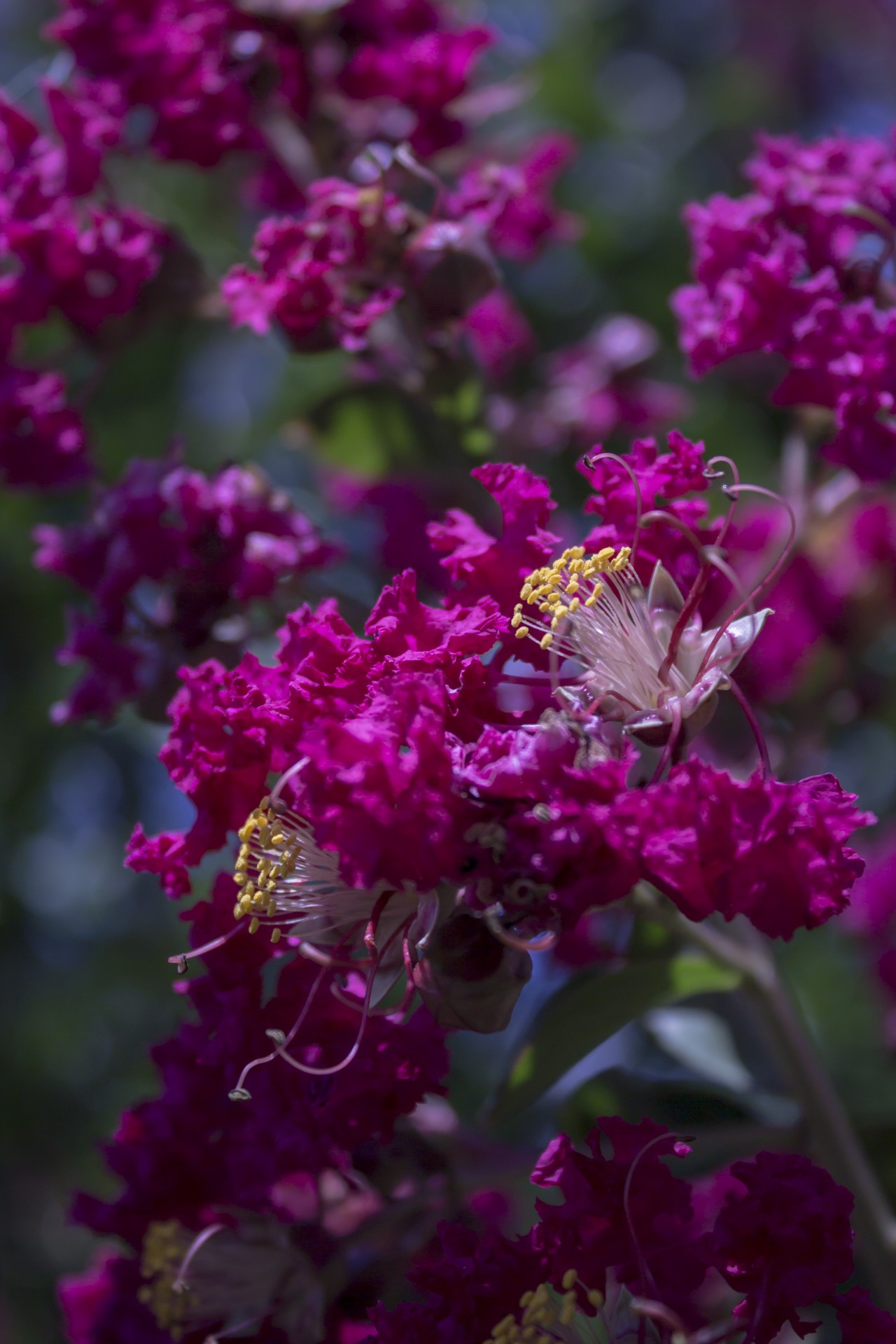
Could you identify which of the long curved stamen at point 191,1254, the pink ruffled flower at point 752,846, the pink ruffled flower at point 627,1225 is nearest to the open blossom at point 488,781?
the pink ruffled flower at point 752,846

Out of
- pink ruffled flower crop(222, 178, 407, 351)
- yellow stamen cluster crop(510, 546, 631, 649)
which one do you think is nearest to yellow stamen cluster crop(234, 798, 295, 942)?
yellow stamen cluster crop(510, 546, 631, 649)

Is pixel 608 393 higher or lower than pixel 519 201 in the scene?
lower

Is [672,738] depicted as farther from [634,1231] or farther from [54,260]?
[54,260]

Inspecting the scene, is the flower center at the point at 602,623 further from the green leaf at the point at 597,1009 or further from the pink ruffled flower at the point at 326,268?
the pink ruffled flower at the point at 326,268

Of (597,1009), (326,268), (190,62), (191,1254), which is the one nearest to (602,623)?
(597,1009)

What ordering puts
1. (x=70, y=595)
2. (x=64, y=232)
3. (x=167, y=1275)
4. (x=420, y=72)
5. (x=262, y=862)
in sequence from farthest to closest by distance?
(x=70, y=595), (x=420, y=72), (x=64, y=232), (x=167, y=1275), (x=262, y=862)

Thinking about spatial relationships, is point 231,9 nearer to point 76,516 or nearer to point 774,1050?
point 76,516

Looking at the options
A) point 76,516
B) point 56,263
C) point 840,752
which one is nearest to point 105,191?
point 56,263
